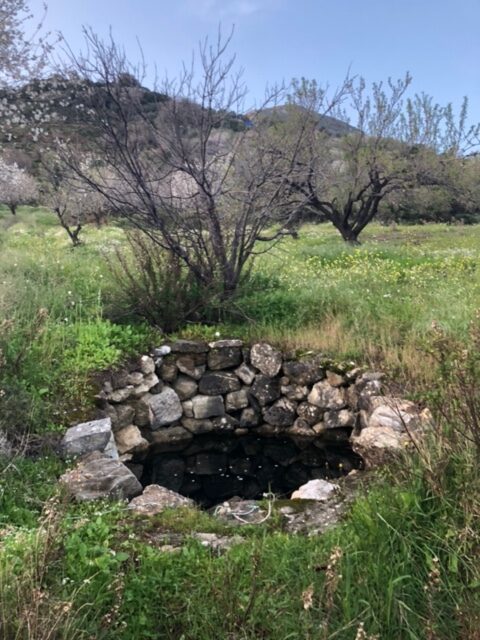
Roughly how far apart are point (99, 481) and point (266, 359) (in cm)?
286

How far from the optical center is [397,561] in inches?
93.0

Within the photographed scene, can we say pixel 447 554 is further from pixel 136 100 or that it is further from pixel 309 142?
pixel 309 142

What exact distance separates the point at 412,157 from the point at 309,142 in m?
10.7

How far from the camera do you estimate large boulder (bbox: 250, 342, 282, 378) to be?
6.14 metres

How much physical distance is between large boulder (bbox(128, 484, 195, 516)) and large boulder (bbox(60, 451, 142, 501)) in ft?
0.32

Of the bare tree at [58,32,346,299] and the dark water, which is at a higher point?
the bare tree at [58,32,346,299]

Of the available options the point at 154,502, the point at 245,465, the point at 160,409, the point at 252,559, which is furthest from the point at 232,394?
the point at 252,559

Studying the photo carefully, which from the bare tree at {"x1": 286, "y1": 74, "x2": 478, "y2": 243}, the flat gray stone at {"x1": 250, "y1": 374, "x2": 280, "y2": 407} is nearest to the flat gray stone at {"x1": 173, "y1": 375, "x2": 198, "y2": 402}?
the flat gray stone at {"x1": 250, "y1": 374, "x2": 280, "y2": 407}

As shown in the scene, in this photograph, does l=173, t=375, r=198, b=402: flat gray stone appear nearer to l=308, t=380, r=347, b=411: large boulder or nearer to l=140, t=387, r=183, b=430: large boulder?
l=140, t=387, r=183, b=430: large boulder

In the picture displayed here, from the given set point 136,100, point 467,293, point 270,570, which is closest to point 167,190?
point 136,100

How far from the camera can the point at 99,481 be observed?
12.1 feet

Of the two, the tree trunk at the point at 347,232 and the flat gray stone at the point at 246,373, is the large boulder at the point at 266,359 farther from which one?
the tree trunk at the point at 347,232

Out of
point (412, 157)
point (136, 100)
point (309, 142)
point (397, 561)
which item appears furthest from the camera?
point (412, 157)

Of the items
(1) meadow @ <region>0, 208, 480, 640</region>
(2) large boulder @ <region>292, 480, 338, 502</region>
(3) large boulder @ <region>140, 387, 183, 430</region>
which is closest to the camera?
(1) meadow @ <region>0, 208, 480, 640</region>
